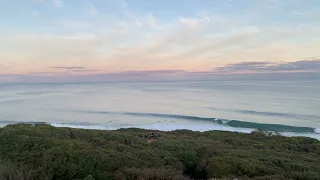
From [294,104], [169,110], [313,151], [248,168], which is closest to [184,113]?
[169,110]

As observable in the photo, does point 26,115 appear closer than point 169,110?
Yes

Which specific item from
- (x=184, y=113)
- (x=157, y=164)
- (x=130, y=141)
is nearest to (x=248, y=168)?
(x=157, y=164)

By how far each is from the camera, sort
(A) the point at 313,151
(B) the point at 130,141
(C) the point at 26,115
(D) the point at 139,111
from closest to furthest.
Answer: (B) the point at 130,141
(A) the point at 313,151
(C) the point at 26,115
(D) the point at 139,111

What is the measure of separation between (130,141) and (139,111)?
39.8m

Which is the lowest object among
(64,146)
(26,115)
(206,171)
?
(26,115)

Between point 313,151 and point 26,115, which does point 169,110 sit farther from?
point 313,151

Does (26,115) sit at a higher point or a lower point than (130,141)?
lower

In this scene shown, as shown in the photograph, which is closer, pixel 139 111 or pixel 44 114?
pixel 44 114

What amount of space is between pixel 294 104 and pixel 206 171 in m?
54.0

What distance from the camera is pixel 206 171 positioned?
37.5 ft

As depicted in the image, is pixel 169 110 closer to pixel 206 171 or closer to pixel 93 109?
pixel 93 109

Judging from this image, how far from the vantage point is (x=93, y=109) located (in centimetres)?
5653

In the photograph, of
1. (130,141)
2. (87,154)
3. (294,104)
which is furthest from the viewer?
(294,104)

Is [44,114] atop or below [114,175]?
below
